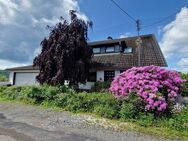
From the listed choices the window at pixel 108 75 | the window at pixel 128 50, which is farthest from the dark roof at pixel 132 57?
the window at pixel 108 75

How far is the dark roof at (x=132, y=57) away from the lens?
70.9ft

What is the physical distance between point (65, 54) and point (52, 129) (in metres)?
11.3

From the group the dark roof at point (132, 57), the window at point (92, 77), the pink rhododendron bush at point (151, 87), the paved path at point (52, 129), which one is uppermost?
the dark roof at point (132, 57)

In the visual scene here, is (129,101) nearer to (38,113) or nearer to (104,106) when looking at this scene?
(104,106)

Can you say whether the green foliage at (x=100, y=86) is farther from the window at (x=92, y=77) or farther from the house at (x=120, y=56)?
the window at (x=92, y=77)

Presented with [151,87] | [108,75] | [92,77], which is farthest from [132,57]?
[151,87]

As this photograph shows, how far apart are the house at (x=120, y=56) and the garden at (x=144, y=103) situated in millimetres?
9231

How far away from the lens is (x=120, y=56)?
77.8 ft

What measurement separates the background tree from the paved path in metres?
7.97

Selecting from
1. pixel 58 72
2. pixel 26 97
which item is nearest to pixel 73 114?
pixel 26 97

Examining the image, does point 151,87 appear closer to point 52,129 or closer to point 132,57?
point 52,129

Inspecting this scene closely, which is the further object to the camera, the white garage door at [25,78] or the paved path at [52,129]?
the white garage door at [25,78]

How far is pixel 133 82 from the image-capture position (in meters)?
11.4

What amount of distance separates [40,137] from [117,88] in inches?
206
